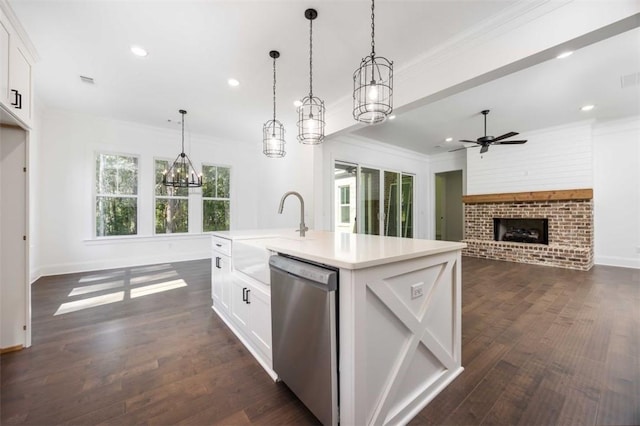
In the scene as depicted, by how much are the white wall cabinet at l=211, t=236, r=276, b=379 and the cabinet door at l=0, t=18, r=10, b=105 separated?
191cm

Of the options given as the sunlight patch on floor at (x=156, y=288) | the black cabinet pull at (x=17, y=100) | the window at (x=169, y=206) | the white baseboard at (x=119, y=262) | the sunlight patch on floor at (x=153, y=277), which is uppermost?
the black cabinet pull at (x=17, y=100)

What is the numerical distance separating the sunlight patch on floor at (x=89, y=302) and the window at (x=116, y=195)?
2.25 metres

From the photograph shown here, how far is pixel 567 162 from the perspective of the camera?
17.9 ft

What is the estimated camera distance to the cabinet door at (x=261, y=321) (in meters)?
1.86

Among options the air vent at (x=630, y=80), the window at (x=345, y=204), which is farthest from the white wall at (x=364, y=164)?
the air vent at (x=630, y=80)

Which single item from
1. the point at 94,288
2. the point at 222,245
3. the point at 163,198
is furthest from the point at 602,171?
the point at 94,288

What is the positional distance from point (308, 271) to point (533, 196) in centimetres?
660

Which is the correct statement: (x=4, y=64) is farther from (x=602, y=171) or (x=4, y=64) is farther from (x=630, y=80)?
(x=602, y=171)

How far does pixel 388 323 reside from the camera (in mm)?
1365

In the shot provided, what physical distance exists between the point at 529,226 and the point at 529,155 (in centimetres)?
171

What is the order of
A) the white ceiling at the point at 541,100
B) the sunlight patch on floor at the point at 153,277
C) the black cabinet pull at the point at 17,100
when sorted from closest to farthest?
the black cabinet pull at the point at 17,100 < the white ceiling at the point at 541,100 < the sunlight patch on floor at the point at 153,277

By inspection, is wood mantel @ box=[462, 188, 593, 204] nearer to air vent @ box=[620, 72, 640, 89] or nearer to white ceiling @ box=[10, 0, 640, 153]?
white ceiling @ box=[10, 0, 640, 153]

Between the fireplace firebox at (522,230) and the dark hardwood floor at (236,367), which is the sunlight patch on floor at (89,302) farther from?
the fireplace firebox at (522,230)

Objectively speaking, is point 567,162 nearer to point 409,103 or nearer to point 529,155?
point 529,155
